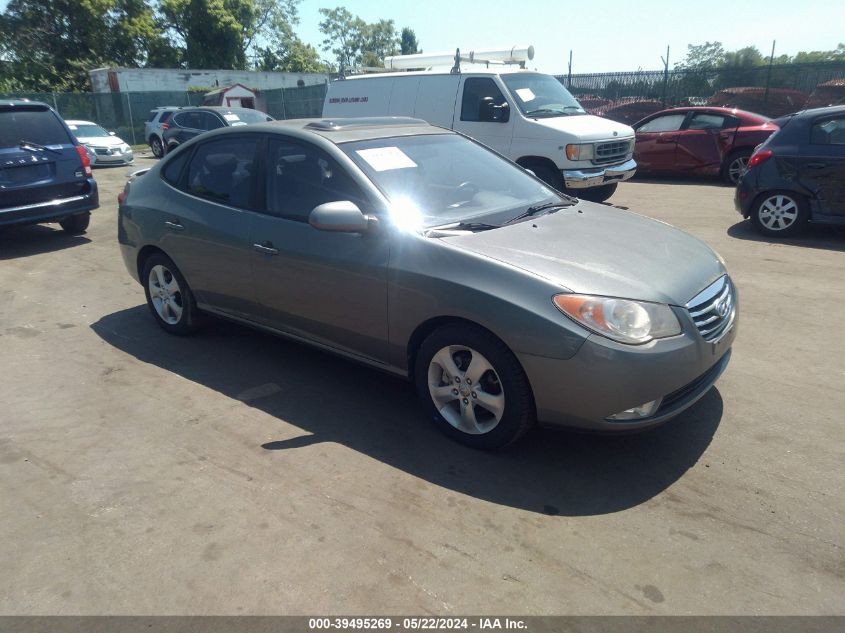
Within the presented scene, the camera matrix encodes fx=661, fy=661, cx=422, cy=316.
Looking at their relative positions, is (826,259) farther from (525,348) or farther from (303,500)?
(303,500)

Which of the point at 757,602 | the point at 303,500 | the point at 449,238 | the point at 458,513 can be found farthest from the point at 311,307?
the point at 757,602

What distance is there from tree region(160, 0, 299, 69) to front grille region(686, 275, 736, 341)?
44.5 meters

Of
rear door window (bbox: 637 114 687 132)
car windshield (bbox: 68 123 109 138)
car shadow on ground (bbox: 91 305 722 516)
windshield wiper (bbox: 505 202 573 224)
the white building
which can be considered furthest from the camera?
the white building

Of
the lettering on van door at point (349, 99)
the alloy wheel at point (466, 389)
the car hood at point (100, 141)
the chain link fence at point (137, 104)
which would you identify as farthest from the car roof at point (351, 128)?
the chain link fence at point (137, 104)

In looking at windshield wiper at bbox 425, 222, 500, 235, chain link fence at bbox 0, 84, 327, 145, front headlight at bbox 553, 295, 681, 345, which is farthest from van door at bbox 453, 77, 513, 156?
chain link fence at bbox 0, 84, 327, 145

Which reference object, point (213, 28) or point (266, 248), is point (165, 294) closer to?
point (266, 248)

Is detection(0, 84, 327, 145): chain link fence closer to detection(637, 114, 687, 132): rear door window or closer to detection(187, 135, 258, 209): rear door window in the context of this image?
detection(637, 114, 687, 132): rear door window

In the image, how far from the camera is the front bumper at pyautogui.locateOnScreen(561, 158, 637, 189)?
934cm

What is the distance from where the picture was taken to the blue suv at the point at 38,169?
821 centimetres

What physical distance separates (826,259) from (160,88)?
34496 millimetres

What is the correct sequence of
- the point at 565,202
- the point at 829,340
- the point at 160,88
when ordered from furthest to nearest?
the point at 160,88
the point at 829,340
the point at 565,202

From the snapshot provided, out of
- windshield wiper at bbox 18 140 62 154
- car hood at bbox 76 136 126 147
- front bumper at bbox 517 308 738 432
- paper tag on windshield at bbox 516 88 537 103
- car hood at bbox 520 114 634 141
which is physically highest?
paper tag on windshield at bbox 516 88 537 103

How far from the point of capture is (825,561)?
106 inches

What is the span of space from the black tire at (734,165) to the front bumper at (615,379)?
35.7 ft
